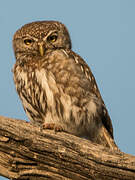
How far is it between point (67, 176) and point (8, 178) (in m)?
0.65

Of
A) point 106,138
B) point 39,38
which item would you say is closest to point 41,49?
point 39,38

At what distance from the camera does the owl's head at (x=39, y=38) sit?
5086mm

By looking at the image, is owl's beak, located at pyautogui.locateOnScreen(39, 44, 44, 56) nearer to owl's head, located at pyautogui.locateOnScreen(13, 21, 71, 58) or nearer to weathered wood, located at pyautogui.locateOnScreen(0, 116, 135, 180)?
owl's head, located at pyautogui.locateOnScreen(13, 21, 71, 58)

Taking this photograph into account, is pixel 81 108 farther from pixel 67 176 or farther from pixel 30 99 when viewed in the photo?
pixel 67 176

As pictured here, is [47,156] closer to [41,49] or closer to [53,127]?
[53,127]

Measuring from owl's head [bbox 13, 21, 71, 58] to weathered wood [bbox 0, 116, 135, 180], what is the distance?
52.7 inches

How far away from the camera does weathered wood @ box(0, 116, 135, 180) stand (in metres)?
3.88

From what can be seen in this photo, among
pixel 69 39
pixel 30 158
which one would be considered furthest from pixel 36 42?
pixel 30 158

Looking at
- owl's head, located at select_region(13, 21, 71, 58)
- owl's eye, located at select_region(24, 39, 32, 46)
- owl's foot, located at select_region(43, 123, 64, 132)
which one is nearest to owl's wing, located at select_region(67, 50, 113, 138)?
owl's head, located at select_region(13, 21, 71, 58)

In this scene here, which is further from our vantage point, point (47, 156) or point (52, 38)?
point (52, 38)

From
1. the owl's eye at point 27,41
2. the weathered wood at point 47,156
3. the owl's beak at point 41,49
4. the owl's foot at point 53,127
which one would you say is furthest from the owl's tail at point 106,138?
the owl's eye at point 27,41

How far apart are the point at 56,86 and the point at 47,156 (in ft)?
3.40

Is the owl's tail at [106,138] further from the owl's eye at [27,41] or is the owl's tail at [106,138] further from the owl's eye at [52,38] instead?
the owl's eye at [27,41]

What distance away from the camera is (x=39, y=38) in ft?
16.7
